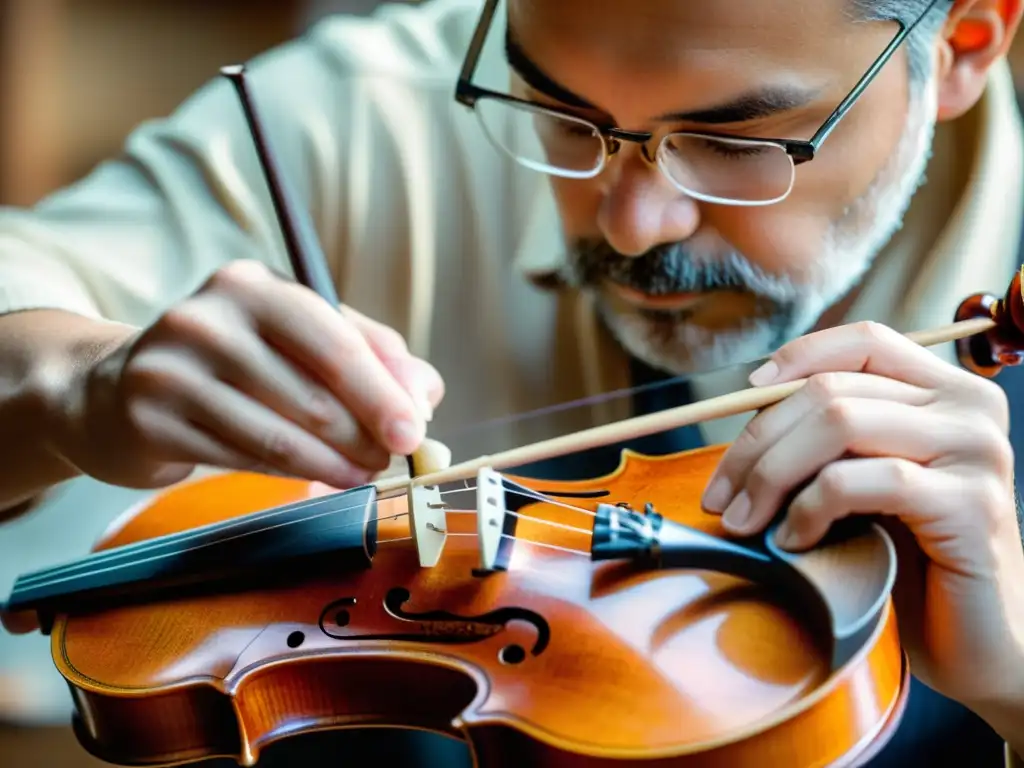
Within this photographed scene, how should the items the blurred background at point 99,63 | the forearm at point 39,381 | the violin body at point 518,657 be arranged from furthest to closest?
the blurred background at point 99,63 < the forearm at point 39,381 < the violin body at point 518,657

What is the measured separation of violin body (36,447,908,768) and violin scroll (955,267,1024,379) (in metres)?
0.11

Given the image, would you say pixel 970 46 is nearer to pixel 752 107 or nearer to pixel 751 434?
pixel 752 107

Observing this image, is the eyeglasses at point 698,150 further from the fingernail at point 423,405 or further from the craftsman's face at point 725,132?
the fingernail at point 423,405

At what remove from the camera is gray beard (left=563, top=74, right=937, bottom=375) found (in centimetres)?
55

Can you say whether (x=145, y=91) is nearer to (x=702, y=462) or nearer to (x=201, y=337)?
(x=201, y=337)

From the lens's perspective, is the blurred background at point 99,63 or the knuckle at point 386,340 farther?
the blurred background at point 99,63

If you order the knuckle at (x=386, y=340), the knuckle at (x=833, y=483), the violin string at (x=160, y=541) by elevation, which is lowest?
the violin string at (x=160, y=541)

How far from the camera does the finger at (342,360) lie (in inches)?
18.3

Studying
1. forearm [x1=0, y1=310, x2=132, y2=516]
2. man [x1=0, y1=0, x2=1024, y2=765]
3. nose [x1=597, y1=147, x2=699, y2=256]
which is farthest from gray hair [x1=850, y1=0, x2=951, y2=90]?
forearm [x1=0, y1=310, x2=132, y2=516]

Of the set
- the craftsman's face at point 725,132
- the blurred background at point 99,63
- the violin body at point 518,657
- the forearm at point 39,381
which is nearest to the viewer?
the violin body at point 518,657

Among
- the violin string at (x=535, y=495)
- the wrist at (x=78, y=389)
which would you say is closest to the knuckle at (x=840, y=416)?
the violin string at (x=535, y=495)

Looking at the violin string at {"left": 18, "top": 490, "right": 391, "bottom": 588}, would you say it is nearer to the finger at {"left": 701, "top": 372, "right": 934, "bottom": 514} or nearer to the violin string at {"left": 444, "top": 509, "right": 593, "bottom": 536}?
the violin string at {"left": 444, "top": 509, "right": 593, "bottom": 536}

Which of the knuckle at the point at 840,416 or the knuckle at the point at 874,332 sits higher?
the knuckle at the point at 874,332

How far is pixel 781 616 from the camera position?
384 millimetres
